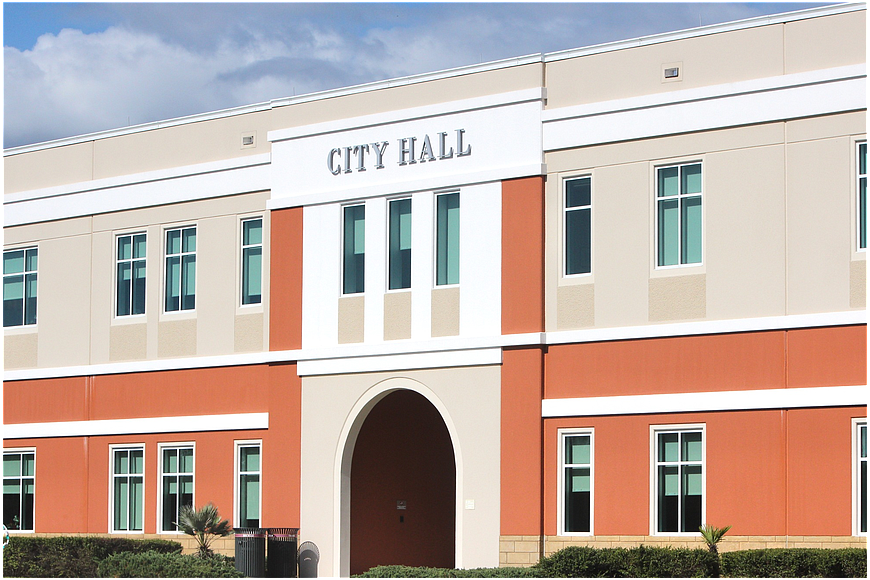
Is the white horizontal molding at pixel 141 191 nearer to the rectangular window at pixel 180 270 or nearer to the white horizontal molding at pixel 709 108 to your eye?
the rectangular window at pixel 180 270

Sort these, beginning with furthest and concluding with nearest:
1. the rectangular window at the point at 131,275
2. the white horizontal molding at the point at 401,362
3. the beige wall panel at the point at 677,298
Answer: the rectangular window at the point at 131,275 < the white horizontal molding at the point at 401,362 < the beige wall panel at the point at 677,298

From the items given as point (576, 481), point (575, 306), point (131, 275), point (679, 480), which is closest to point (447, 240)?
point (575, 306)

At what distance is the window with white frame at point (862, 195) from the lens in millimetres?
22719

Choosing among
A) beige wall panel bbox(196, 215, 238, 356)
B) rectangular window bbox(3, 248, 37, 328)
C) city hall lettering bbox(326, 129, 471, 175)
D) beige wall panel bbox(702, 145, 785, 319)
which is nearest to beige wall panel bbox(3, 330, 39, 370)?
rectangular window bbox(3, 248, 37, 328)

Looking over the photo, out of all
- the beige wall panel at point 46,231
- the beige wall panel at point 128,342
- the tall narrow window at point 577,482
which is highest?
the beige wall panel at point 46,231

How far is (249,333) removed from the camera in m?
29.3

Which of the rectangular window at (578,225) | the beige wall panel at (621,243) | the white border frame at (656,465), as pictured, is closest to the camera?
the white border frame at (656,465)

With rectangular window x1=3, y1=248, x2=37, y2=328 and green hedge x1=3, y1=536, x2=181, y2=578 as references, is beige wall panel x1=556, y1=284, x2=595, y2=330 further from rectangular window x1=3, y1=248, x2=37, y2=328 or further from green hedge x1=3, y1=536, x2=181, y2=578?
rectangular window x1=3, y1=248, x2=37, y2=328

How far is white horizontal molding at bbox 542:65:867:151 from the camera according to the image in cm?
2298

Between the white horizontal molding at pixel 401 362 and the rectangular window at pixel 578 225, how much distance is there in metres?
2.34

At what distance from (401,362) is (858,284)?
370 inches

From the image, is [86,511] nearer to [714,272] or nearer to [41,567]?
[41,567]

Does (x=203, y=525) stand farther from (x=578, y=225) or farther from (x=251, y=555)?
(x=578, y=225)

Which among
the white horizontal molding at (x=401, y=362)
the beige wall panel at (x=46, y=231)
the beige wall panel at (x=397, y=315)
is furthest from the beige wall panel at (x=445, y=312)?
the beige wall panel at (x=46, y=231)
